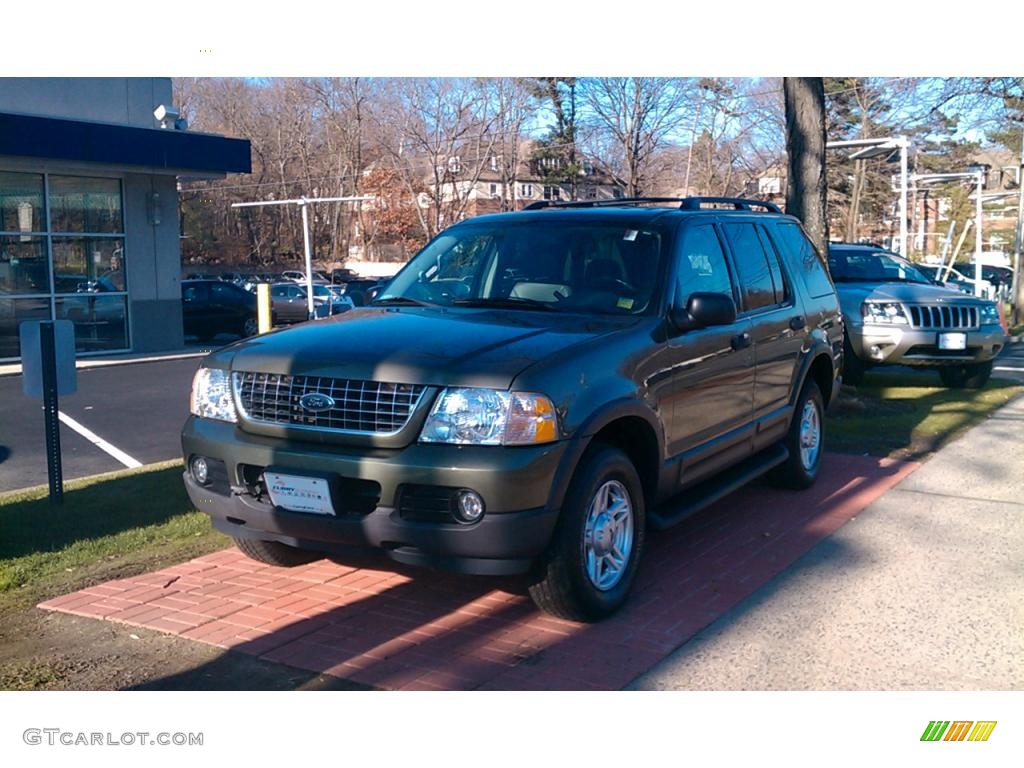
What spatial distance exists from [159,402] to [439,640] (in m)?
8.81

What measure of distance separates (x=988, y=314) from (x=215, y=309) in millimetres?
18352

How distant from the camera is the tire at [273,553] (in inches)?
215

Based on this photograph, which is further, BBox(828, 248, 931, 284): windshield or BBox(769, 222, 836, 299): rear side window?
BBox(828, 248, 931, 284): windshield

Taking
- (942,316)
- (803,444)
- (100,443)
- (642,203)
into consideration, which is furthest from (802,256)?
(100,443)

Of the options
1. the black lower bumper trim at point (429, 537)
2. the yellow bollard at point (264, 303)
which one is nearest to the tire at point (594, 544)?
the black lower bumper trim at point (429, 537)

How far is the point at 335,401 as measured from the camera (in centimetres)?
449

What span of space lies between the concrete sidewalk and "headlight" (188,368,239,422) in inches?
89.1

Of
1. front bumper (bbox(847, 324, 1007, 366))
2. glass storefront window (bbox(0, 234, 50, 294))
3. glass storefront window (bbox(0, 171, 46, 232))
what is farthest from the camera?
glass storefront window (bbox(0, 234, 50, 294))

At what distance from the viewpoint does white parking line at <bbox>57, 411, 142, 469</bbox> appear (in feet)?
28.8

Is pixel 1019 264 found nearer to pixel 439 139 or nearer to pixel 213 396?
pixel 439 139

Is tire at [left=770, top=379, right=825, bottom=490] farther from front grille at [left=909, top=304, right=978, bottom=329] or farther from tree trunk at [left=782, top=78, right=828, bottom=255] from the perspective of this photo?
front grille at [left=909, top=304, right=978, bottom=329]

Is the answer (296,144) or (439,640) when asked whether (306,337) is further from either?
(296,144)

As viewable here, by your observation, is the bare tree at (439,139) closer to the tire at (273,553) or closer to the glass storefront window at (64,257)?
the glass storefront window at (64,257)

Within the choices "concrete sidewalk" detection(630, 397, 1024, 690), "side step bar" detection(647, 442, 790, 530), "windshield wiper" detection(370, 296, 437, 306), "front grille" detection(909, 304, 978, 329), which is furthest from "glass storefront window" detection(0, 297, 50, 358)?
"concrete sidewalk" detection(630, 397, 1024, 690)
